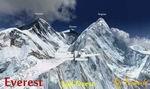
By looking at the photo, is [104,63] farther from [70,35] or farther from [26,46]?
[26,46]

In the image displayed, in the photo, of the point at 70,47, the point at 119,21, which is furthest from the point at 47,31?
the point at 119,21

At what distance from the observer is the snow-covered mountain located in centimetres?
2858

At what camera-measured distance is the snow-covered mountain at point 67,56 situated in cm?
2858

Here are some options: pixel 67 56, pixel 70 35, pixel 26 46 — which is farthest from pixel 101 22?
pixel 26 46

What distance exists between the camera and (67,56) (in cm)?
2870

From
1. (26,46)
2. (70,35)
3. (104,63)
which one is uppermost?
(26,46)

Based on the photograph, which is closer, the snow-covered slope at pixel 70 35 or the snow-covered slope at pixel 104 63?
the snow-covered slope at pixel 70 35

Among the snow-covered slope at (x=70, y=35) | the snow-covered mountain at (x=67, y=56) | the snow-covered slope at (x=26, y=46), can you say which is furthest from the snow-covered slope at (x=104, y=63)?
the snow-covered slope at (x=26, y=46)

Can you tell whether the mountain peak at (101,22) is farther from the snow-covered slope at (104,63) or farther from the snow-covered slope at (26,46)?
the snow-covered slope at (26,46)

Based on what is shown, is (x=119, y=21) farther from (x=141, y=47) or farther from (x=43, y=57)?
(x=43, y=57)

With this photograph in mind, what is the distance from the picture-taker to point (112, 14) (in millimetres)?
28734

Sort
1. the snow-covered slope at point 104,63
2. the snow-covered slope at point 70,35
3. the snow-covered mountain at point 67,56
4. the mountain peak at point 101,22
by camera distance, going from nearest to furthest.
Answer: the snow-covered slope at point 70,35 < the mountain peak at point 101,22 < the snow-covered mountain at point 67,56 < the snow-covered slope at point 104,63

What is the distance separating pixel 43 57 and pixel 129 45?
3868mm

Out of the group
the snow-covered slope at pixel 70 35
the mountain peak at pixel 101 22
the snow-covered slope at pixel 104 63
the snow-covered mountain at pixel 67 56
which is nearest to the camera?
the snow-covered slope at pixel 70 35
